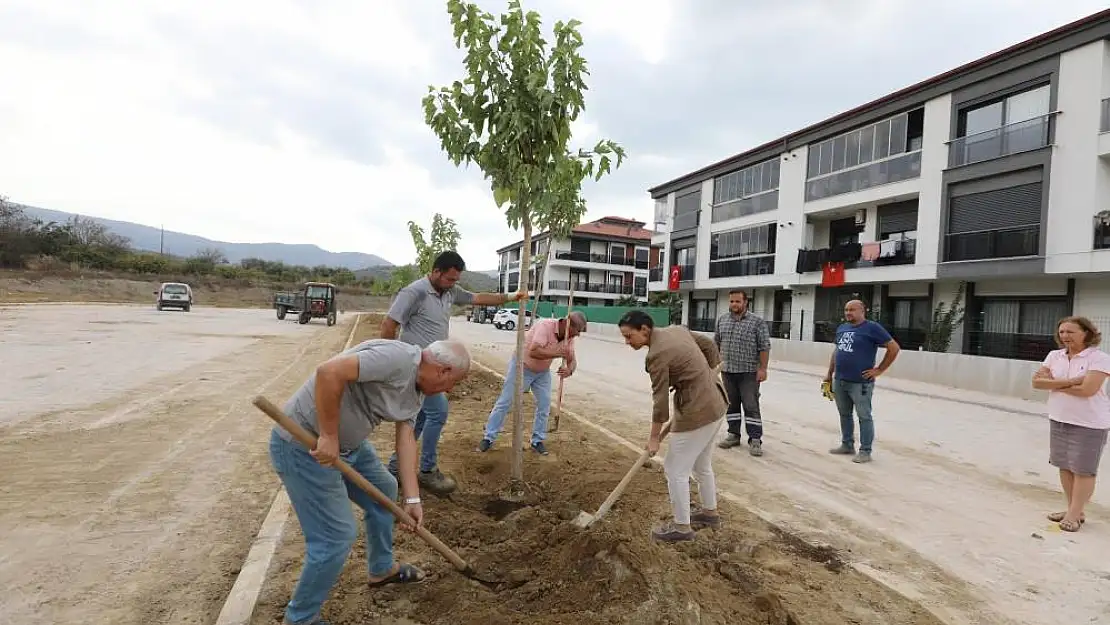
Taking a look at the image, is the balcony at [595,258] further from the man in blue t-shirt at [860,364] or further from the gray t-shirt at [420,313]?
the gray t-shirt at [420,313]

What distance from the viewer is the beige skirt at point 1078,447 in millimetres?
4359

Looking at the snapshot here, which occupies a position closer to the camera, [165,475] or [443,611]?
[443,611]

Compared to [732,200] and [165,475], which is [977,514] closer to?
[165,475]

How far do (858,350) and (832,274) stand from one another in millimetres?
18546

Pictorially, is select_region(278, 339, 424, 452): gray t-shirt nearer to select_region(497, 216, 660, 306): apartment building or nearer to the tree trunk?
the tree trunk

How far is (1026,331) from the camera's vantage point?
17.4 m

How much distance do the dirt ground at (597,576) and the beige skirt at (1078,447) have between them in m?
2.20

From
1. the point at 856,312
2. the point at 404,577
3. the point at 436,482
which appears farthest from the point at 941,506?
the point at 404,577

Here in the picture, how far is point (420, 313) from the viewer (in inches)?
183

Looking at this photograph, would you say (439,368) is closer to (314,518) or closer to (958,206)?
(314,518)

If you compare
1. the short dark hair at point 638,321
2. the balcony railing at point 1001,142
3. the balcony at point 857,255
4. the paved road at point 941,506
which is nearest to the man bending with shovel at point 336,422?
the short dark hair at point 638,321

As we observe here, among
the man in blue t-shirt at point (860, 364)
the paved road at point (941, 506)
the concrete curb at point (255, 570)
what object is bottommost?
the paved road at point (941, 506)

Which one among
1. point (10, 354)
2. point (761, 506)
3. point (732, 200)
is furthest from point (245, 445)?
point (732, 200)

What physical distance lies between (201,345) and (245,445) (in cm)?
1199
